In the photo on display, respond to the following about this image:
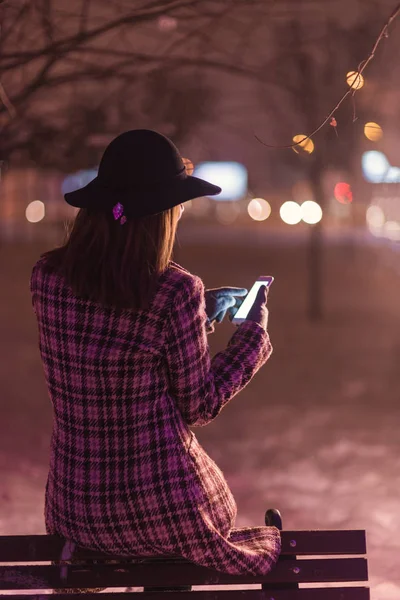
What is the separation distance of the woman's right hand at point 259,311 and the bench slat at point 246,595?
0.78m

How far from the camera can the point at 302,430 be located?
283 inches

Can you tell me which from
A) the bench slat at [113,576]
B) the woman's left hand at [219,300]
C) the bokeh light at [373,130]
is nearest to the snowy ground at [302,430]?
the bench slat at [113,576]

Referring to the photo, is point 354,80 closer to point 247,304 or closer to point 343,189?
point 247,304

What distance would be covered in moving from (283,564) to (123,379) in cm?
81

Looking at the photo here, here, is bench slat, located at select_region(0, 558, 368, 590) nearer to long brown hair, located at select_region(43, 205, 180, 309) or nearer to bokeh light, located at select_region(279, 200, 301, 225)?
long brown hair, located at select_region(43, 205, 180, 309)

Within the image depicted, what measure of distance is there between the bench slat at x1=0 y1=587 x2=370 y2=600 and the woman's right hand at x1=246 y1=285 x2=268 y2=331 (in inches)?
30.8

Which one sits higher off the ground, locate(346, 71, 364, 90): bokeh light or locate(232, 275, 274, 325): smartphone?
locate(346, 71, 364, 90): bokeh light

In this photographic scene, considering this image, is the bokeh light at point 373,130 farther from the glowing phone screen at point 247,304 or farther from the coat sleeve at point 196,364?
the coat sleeve at point 196,364

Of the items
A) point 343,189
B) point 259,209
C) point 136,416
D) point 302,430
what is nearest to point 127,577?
point 136,416

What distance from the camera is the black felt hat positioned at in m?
2.40

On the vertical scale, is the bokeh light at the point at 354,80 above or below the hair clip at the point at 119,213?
above

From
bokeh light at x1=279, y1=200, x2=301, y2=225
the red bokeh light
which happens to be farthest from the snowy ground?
bokeh light at x1=279, y1=200, x2=301, y2=225

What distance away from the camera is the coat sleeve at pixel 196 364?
2393mm

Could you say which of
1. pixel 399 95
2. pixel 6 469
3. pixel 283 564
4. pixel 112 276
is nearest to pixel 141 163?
pixel 112 276
